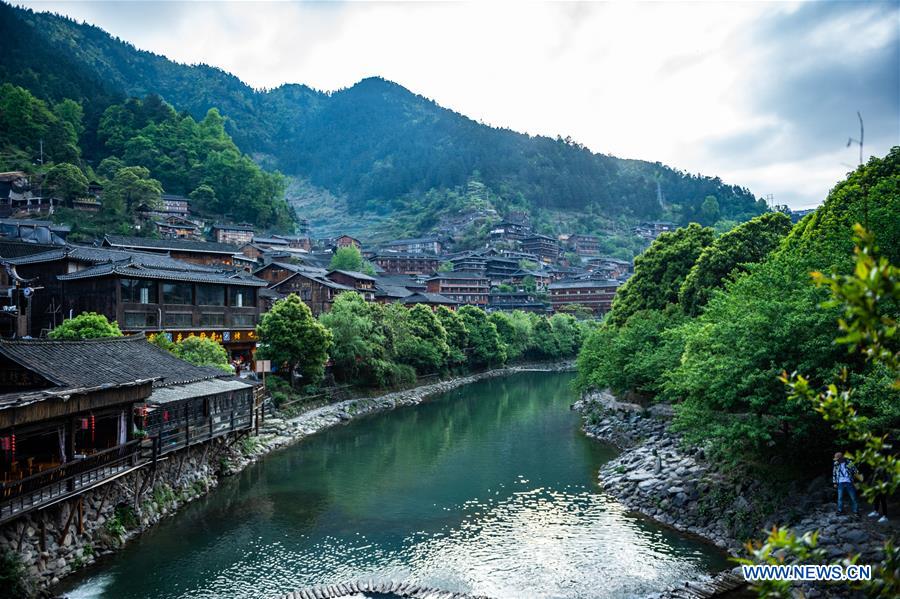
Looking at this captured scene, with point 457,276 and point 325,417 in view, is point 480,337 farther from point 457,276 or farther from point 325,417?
point 325,417

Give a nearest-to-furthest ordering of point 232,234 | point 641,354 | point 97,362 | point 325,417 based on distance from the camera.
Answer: point 97,362
point 641,354
point 325,417
point 232,234

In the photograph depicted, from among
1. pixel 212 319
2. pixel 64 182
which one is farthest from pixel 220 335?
pixel 64 182

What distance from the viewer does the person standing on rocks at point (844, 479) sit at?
49.6 feet

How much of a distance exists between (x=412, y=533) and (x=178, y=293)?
23302mm

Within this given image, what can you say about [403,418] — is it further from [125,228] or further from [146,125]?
[146,125]

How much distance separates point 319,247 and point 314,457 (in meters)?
80.3

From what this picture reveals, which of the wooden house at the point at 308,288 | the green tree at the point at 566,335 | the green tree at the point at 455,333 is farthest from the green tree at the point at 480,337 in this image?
the green tree at the point at 566,335

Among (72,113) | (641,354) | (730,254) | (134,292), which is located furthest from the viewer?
(72,113)

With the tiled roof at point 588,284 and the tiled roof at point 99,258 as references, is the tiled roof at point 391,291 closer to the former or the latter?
the tiled roof at point 99,258

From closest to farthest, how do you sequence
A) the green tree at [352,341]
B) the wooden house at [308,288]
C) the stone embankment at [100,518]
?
the stone embankment at [100,518] < the green tree at [352,341] < the wooden house at [308,288]

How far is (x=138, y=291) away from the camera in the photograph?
3325 cm

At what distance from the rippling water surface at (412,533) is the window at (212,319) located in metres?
10.7

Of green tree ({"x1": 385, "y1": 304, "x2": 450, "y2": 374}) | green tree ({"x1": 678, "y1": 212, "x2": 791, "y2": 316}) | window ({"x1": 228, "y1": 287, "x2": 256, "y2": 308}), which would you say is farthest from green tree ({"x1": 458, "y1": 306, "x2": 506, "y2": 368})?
green tree ({"x1": 678, "y1": 212, "x2": 791, "y2": 316})

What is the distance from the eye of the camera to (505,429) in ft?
123
